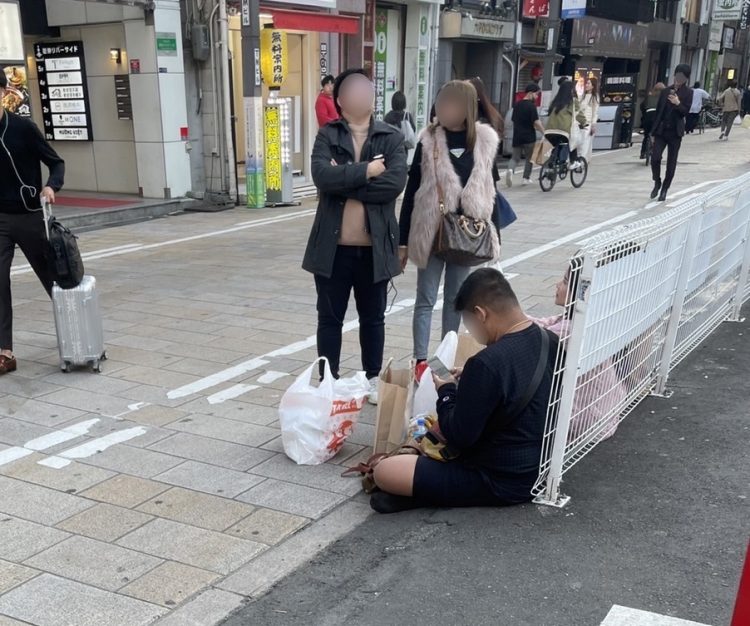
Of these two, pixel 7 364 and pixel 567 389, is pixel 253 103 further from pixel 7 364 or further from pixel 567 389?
pixel 567 389

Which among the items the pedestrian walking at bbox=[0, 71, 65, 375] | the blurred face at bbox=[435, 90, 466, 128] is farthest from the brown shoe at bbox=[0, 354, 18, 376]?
the blurred face at bbox=[435, 90, 466, 128]

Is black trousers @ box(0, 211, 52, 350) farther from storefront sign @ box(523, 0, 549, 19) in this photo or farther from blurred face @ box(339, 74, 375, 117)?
storefront sign @ box(523, 0, 549, 19)

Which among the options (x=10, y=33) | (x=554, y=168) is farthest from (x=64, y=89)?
(x=554, y=168)

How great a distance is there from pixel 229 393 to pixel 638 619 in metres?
2.86

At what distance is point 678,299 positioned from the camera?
473cm

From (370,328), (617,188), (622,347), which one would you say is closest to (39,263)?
(370,328)

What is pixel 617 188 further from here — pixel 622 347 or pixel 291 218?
pixel 622 347

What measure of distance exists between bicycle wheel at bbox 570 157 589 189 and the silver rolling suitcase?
441 inches

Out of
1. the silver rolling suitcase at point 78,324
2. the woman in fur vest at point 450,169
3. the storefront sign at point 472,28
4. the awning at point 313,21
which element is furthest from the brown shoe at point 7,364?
the storefront sign at point 472,28

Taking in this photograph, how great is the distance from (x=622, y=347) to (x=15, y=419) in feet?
11.0

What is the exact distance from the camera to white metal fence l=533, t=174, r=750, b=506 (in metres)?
3.31

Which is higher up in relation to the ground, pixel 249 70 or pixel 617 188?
pixel 249 70

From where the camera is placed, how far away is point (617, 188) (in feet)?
47.2

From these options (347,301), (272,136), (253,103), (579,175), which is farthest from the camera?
(579,175)
